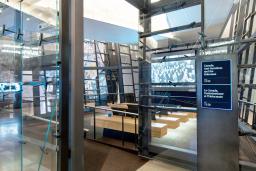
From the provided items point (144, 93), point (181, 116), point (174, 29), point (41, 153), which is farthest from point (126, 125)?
point (174, 29)

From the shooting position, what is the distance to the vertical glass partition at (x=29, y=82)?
2.18 metres

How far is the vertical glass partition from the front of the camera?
2178 mm

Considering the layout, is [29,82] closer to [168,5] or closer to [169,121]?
[168,5]

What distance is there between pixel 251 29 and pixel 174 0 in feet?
3.99

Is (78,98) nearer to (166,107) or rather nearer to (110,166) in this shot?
(110,166)

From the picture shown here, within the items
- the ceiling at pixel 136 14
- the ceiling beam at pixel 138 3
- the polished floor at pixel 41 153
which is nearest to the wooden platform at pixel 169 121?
the polished floor at pixel 41 153

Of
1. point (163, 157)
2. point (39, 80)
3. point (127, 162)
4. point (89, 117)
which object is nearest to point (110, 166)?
point (127, 162)

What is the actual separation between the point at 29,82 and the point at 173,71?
2.09 meters

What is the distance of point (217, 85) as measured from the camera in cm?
227

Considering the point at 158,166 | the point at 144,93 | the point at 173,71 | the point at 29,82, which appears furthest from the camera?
the point at 144,93

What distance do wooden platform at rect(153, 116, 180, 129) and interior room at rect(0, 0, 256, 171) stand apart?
2 centimetres

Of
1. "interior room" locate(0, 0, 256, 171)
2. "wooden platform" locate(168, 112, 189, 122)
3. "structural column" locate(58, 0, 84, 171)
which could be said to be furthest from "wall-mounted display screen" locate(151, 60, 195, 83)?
"structural column" locate(58, 0, 84, 171)

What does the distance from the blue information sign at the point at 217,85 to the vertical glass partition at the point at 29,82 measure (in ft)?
5.36

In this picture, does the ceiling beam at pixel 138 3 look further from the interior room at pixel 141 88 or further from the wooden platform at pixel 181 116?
the wooden platform at pixel 181 116
